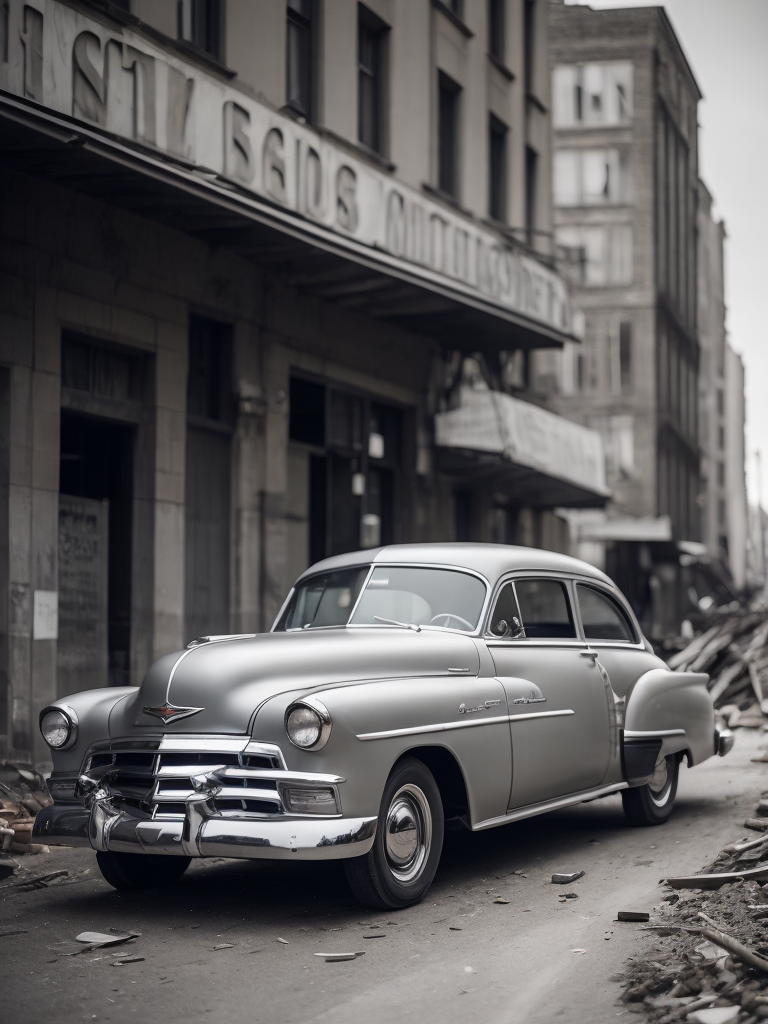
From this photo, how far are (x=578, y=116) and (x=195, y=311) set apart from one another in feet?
125

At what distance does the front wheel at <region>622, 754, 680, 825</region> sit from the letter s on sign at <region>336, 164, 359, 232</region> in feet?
23.1

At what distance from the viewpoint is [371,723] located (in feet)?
20.2

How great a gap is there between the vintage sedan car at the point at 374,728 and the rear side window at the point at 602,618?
3 cm

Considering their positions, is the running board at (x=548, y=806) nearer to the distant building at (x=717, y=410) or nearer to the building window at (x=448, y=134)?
Answer: the building window at (x=448, y=134)

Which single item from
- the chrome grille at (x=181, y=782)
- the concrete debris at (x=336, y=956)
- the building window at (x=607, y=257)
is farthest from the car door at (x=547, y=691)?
the building window at (x=607, y=257)

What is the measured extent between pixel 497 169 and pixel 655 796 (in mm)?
14798

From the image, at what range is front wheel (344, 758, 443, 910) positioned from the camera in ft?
20.2

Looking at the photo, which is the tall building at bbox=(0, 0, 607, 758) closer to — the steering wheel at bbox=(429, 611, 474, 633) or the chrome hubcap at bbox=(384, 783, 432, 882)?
the steering wheel at bbox=(429, 611, 474, 633)

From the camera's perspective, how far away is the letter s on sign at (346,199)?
1396 cm

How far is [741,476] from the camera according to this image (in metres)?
94.6

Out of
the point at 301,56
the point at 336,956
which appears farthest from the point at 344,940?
the point at 301,56

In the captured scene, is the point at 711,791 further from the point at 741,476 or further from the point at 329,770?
the point at 741,476

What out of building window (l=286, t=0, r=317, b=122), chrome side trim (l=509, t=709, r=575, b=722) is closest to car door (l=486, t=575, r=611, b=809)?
chrome side trim (l=509, t=709, r=575, b=722)

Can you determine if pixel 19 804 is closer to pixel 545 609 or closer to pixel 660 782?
pixel 545 609
